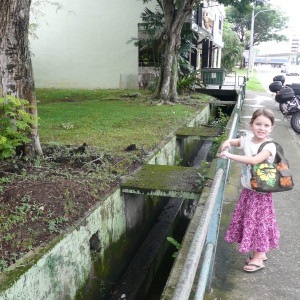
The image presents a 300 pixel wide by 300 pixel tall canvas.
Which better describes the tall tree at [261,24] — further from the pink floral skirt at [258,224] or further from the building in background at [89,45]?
the pink floral skirt at [258,224]

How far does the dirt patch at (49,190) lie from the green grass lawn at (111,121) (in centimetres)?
90

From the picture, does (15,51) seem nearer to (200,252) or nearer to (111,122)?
(200,252)

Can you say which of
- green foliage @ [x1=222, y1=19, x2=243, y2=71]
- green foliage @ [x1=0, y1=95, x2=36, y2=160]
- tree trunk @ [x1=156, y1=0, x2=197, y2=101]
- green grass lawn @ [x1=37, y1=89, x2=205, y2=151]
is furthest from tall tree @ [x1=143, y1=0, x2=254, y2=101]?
green foliage @ [x1=222, y1=19, x2=243, y2=71]

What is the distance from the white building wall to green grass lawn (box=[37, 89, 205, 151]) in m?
4.49

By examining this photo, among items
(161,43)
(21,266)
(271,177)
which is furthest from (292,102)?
(21,266)

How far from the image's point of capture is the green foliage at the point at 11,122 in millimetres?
4535

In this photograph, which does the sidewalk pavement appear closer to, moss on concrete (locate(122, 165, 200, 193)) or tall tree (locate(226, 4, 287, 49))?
moss on concrete (locate(122, 165, 200, 193))

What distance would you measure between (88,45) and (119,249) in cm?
1528

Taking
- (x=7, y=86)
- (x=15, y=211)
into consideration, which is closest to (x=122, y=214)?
(x=15, y=211)

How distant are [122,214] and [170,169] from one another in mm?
1136

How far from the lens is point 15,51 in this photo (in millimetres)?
4824

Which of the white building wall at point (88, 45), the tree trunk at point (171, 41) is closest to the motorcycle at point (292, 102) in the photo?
the tree trunk at point (171, 41)

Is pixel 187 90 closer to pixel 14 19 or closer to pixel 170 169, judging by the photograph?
pixel 170 169

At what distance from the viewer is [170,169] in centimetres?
564
